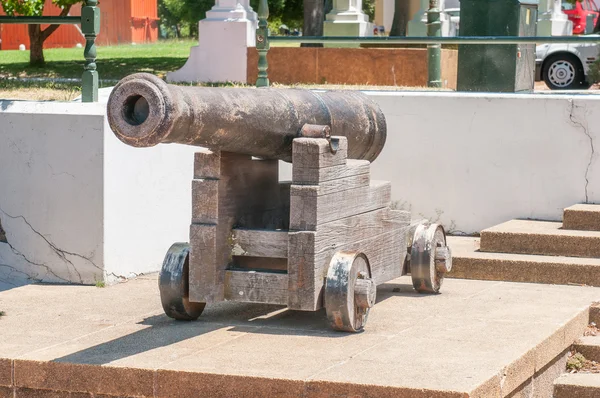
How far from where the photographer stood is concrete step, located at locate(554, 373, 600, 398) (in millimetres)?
5676

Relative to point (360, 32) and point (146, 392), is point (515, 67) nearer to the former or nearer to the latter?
point (146, 392)

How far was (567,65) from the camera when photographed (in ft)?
65.6

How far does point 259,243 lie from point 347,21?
49.4 ft

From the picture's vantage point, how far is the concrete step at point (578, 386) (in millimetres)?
5676

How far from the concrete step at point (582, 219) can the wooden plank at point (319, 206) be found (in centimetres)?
244

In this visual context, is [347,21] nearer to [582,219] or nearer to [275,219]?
[582,219]

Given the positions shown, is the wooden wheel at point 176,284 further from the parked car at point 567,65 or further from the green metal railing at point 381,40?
the parked car at point 567,65

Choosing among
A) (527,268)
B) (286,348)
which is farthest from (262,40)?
(286,348)

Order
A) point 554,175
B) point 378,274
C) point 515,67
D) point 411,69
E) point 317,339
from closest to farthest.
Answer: point 317,339 → point 378,274 → point 554,175 → point 515,67 → point 411,69

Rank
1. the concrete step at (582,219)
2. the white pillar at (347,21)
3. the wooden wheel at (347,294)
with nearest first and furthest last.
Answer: the wooden wheel at (347,294)
the concrete step at (582,219)
the white pillar at (347,21)

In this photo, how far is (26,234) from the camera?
293 inches

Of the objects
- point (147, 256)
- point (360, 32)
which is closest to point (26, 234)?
point (147, 256)

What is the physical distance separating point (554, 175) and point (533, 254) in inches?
39.8

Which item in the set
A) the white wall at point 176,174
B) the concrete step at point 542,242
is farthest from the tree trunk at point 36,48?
the concrete step at point 542,242
